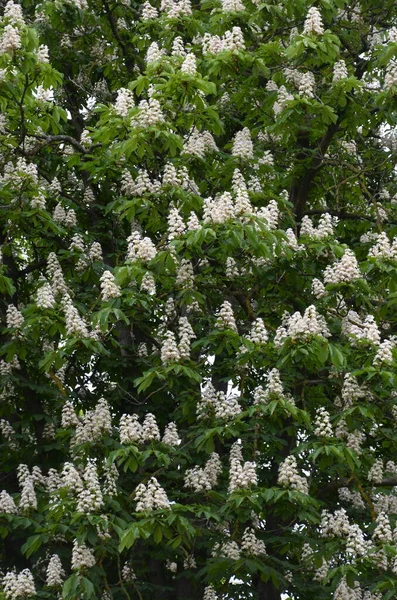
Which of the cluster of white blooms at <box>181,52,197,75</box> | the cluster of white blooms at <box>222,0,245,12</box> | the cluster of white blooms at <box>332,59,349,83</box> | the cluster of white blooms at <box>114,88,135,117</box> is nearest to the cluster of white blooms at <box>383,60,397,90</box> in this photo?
the cluster of white blooms at <box>332,59,349,83</box>

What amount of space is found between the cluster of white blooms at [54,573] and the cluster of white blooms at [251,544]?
1.38 m

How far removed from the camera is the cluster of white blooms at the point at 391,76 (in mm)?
10680

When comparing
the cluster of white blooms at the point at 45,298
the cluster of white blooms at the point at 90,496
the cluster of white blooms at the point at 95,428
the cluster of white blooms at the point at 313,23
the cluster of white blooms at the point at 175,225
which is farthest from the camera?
the cluster of white blooms at the point at 313,23

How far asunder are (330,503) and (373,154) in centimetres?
350

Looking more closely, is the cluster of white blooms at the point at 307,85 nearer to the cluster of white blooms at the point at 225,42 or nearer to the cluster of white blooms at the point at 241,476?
the cluster of white blooms at the point at 225,42

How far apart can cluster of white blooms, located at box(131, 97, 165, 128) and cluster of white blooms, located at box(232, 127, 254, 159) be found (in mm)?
1069

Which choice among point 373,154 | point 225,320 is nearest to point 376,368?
point 225,320

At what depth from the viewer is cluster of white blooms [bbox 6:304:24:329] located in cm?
1045

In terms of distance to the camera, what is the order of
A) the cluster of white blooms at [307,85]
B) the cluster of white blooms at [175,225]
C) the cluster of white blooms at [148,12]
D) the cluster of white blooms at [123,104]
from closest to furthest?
the cluster of white blooms at [175,225] → the cluster of white blooms at [123,104] → the cluster of white blooms at [307,85] → the cluster of white blooms at [148,12]

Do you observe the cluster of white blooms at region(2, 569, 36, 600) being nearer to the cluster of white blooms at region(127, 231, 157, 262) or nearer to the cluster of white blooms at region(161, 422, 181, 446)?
the cluster of white blooms at region(161, 422, 181, 446)

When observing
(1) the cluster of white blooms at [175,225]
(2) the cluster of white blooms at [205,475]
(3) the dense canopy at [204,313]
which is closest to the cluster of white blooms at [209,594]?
(3) the dense canopy at [204,313]

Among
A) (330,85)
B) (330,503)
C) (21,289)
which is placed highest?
(330,85)

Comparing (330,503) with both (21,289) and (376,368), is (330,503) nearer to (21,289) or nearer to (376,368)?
(376,368)

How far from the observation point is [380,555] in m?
9.23
